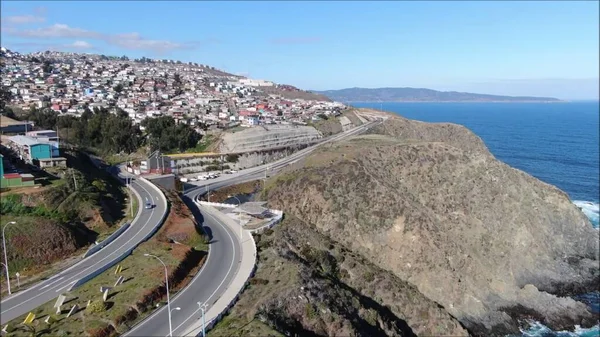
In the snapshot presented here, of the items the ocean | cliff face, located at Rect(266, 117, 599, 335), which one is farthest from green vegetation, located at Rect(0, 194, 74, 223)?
the ocean

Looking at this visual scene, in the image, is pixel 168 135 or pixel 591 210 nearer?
pixel 591 210

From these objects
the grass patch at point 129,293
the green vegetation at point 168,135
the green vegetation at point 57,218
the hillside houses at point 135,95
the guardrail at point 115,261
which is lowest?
the grass patch at point 129,293

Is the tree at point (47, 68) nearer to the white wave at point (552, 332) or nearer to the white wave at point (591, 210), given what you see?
the white wave at point (591, 210)

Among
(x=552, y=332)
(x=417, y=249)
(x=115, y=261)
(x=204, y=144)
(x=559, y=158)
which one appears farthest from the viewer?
(x=559, y=158)

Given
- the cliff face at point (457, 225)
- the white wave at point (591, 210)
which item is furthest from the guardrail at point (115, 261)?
the white wave at point (591, 210)

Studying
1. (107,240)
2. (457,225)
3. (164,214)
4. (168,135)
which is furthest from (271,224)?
(168,135)

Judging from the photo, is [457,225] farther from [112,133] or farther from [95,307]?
[112,133]
